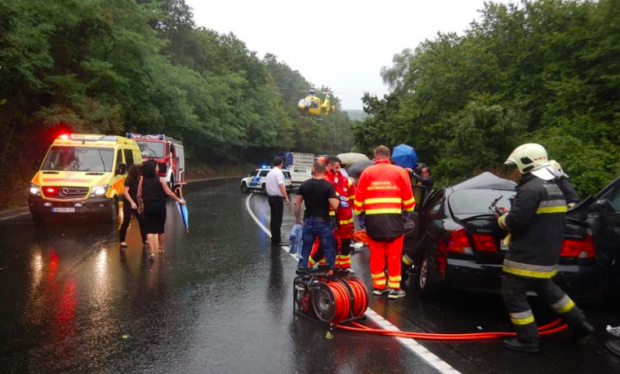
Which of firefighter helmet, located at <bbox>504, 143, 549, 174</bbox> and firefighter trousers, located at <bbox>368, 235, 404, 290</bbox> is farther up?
firefighter helmet, located at <bbox>504, 143, 549, 174</bbox>

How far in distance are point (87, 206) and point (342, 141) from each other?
324ft

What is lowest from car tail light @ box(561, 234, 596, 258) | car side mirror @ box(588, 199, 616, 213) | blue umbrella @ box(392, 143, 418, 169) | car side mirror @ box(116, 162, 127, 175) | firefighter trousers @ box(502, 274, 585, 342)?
firefighter trousers @ box(502, 274, 585, 342)

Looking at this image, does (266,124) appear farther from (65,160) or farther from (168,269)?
(168,269)

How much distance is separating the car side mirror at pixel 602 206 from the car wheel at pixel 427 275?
2071 millimetres

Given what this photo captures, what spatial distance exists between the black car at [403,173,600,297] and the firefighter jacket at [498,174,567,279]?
2.24 feet

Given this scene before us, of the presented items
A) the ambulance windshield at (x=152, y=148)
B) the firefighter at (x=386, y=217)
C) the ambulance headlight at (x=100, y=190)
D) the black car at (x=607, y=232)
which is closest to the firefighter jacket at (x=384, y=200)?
the firefighter at (x=386, y=217)

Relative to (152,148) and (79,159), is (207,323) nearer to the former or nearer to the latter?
(79,159)

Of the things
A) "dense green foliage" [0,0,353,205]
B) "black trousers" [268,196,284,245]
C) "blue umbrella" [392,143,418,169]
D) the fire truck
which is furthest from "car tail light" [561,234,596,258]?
the fire truck

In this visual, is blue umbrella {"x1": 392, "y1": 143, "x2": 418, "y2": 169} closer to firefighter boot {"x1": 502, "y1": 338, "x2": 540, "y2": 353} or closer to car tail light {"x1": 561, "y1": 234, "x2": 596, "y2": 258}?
car tail light {"x1": 561, "y1": 234, "x2": 596, "y2": 258}

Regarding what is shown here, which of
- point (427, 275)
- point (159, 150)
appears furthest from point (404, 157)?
point (159, 150)

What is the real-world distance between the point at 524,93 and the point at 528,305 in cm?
1501

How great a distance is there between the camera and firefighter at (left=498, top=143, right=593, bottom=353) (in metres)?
4.73

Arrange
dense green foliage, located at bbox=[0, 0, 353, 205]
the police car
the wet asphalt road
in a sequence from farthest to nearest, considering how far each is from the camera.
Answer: the police car
dense green foliage, located at bbox=[0, 0, 353, 205]
the wet asphalt road

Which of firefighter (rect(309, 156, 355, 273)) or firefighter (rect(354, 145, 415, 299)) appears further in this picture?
firefighter (rect(309, 156, 355, 273))
